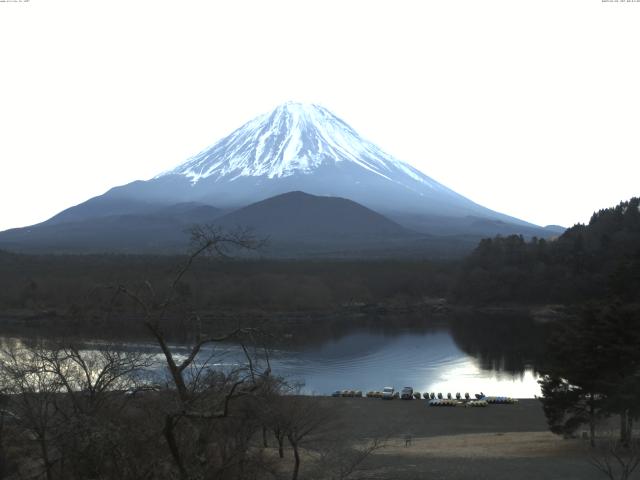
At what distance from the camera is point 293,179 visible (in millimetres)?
139750

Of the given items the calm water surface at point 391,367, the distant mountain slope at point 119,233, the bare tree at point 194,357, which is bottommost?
the calm water surface at point 391,367

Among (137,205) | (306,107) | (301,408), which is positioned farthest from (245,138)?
(301,408)

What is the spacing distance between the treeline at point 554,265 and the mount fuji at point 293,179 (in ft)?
216

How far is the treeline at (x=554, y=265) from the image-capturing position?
162 ft

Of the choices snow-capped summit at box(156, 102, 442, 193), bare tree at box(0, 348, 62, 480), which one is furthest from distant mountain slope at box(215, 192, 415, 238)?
bare tree at box(0, 348, 62, 480)

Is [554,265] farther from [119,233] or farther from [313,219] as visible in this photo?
[119,233]

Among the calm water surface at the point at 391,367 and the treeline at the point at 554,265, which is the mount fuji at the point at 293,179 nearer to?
the treeline at the point at 554,265

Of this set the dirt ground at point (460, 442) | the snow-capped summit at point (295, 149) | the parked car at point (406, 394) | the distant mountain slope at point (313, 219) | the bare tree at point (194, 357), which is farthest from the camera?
the snow-capped summit at point (295, 149)

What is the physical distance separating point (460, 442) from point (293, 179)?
414ft

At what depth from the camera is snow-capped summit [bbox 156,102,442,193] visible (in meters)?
143

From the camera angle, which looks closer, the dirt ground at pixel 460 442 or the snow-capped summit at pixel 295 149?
the dirt ground at pixel 460 442

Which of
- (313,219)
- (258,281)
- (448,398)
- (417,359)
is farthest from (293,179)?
(448,398)

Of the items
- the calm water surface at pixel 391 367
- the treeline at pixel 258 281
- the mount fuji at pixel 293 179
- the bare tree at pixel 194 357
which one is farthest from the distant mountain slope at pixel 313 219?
the bare tree at pixel 194 357

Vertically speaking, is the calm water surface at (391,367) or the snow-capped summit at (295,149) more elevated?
the snow-capped summit at (295,149)
